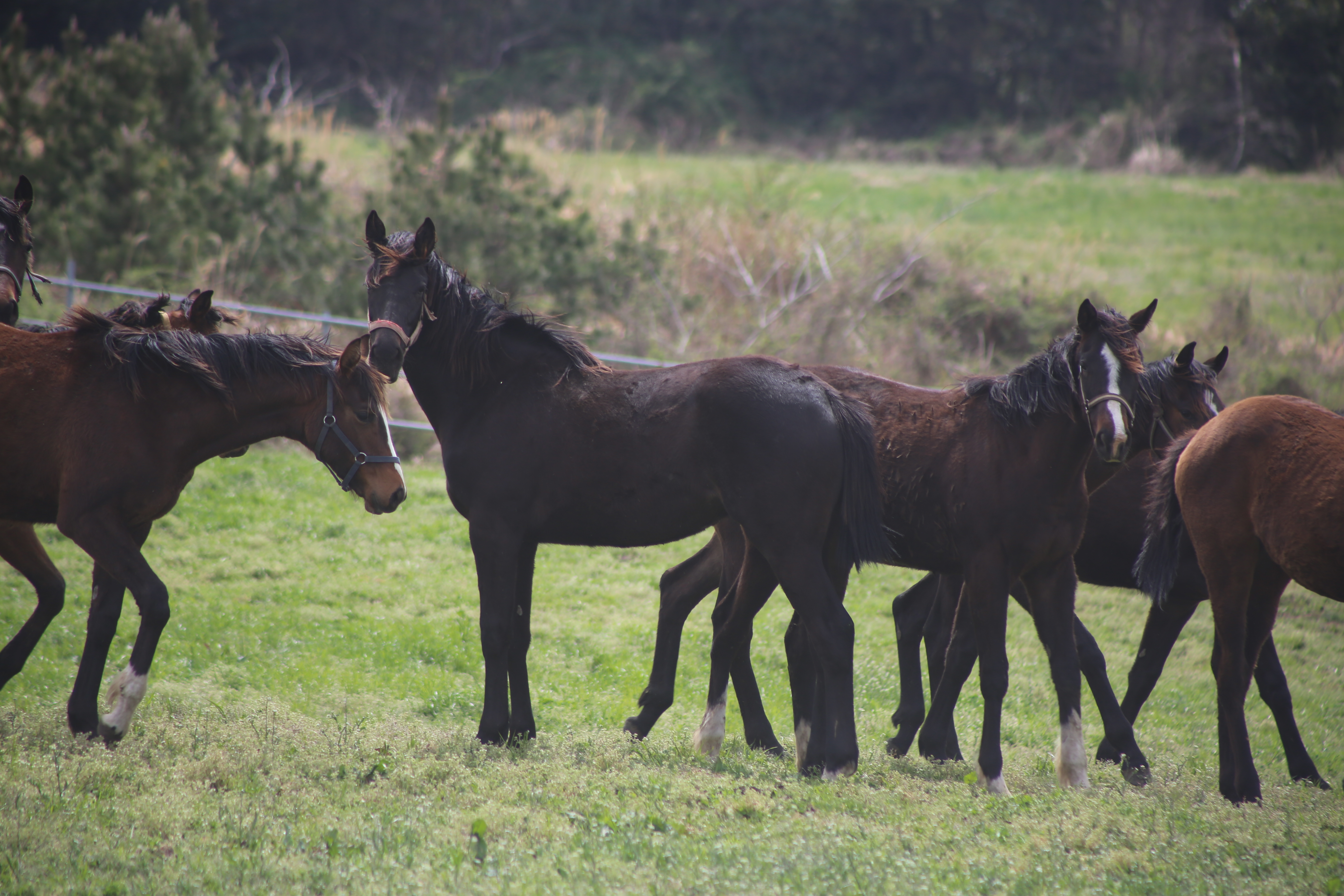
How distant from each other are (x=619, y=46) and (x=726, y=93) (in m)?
4.46

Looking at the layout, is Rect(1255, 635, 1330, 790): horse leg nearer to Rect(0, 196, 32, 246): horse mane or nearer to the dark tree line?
Rect(0, 196, 32, 246): horse mane

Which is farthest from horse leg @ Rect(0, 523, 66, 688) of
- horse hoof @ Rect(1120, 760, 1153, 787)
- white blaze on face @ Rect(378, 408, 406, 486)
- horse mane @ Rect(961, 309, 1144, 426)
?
horse hoof @ Rect(1120, 760, 1153, 787)

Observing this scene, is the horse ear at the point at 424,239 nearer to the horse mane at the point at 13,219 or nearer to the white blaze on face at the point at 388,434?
the white blaze on face at the point at 388,434

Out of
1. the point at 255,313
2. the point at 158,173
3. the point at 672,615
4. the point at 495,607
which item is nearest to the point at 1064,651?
the point at 672,615

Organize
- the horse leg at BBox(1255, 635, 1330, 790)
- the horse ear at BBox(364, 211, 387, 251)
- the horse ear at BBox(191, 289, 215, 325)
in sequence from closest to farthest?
1. the horse ear at BBox(364, 211, 387, 251)
2. the horse ear at BBox(191, 289, 215, 325)
3. the horse leg at BBox(1255, 635, 1330, 790)

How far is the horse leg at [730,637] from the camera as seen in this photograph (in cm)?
597

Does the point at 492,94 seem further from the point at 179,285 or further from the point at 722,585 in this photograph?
the point at 722,585

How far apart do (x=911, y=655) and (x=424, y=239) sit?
158 inches

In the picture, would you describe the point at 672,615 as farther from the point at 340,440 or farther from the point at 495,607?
the point at 340,440

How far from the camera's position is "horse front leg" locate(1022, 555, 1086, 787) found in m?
5.75

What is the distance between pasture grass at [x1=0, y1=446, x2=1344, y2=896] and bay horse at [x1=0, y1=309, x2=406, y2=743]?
0.58 metres

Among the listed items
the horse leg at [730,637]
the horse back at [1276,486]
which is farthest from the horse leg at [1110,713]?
the horse leg at [730,637]

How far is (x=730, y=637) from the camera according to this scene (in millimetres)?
6023

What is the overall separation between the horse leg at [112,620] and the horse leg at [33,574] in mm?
485
